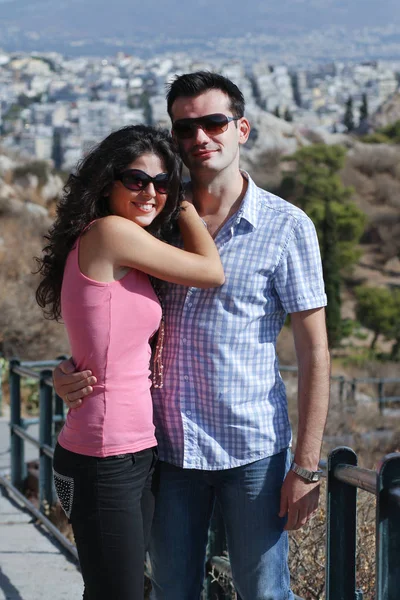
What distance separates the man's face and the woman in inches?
3.8

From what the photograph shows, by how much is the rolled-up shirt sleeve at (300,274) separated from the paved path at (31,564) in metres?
2.03

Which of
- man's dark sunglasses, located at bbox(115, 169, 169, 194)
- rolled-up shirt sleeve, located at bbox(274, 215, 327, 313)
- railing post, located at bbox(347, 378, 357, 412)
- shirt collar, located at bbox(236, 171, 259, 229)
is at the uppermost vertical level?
man's dark sunglasses, located at bbox(115, 169, 169, 194)

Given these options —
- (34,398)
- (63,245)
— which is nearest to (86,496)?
(63,245)

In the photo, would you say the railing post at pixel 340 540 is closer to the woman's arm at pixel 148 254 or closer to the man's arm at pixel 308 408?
the man's arm at pixel 308 408

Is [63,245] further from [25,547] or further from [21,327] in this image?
[21,327]

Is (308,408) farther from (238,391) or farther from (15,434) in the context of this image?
(15,434)

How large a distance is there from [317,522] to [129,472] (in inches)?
38.6

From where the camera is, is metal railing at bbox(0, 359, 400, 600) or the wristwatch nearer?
metal railing at bbox(0, 359, 400, 600)

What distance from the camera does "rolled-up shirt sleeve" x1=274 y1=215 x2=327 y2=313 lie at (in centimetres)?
239

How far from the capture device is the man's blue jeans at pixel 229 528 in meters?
2.36

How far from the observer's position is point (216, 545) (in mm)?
3162

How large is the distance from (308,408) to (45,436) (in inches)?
108

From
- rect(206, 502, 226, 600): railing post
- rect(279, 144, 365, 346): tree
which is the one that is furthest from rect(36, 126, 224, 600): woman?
rect(279, 144, 365, 346): tree

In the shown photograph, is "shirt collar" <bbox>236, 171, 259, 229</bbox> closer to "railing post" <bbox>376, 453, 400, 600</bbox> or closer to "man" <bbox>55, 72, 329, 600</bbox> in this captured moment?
"man" <bbox>55, 72, 329, 600</bbox>
